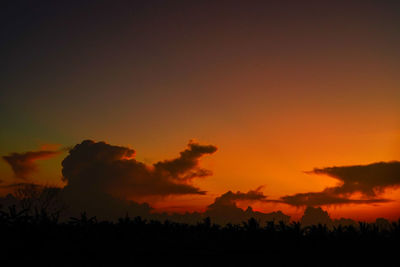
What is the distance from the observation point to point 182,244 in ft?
40.4

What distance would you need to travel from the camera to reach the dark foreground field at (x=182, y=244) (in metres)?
10.7

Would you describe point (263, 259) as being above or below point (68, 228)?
below

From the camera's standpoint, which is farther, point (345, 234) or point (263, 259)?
point (345, 234)

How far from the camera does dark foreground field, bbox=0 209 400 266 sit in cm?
1074

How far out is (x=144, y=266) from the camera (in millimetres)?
11188

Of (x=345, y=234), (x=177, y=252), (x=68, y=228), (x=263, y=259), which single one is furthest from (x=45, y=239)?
(x=345, y=234)

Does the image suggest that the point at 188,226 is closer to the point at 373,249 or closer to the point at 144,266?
the point at 144,266

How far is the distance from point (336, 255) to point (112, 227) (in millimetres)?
8313

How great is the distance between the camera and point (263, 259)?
12625 mm

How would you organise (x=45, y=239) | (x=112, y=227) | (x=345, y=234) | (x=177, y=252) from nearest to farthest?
(x=45, y=239) < (x=177, y=252) < (x=112, y=227) < (x=345, y=234)

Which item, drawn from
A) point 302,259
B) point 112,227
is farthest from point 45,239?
point 302,259

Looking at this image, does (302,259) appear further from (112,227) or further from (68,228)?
(68,228)

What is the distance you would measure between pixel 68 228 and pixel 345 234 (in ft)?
35.5

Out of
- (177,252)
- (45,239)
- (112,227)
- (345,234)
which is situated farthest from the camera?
(345,234)
